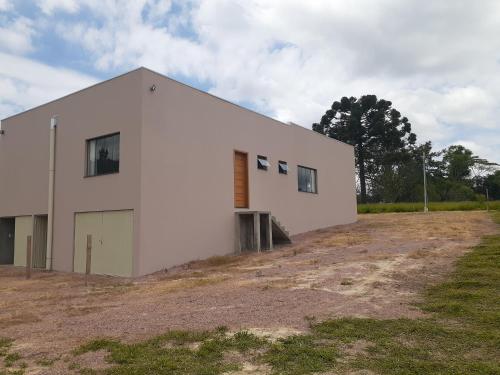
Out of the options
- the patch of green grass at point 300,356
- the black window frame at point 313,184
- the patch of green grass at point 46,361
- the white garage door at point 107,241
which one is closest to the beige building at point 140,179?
the white garage door at point 107,241

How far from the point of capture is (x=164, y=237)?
1287 centimetres

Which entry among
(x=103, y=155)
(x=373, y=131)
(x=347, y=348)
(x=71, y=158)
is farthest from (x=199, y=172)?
(x=373, y=131)

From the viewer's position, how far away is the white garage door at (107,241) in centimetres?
1252

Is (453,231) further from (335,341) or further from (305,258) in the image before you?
(335,341)

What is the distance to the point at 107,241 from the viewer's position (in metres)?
13.1

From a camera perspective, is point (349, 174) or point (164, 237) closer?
point (164, 237)

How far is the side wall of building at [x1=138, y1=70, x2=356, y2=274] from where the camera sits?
41.8ft

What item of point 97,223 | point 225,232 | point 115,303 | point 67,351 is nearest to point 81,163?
point 97,223

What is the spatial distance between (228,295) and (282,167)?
36.0ft

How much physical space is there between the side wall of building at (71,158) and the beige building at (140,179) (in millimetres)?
39

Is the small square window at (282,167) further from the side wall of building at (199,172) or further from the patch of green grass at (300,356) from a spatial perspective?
the patch of green grass at (300,356)

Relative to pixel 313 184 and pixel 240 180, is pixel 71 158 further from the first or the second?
pixel 313 184

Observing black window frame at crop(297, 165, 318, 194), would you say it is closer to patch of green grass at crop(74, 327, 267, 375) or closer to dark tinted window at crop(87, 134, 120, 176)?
dark tinted window at crop(87, 134, 120, 176)

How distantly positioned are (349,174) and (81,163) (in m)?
16.2
